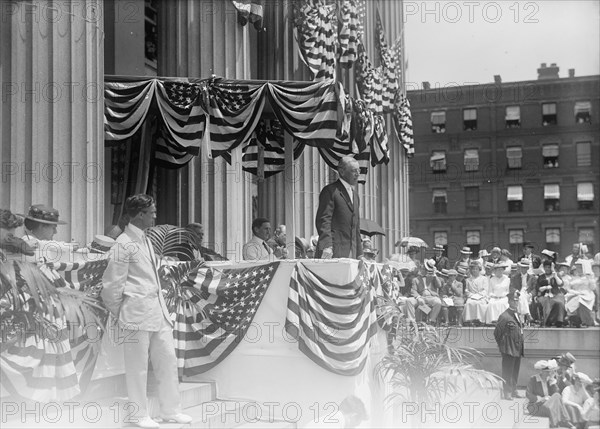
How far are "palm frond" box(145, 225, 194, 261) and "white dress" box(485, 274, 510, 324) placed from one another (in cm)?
1047

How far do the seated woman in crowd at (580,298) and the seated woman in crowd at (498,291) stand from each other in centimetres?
175

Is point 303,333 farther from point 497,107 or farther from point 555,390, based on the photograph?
point 497,107

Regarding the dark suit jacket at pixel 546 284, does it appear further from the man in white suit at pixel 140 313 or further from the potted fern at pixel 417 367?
the man in white suit at pixel 140 313

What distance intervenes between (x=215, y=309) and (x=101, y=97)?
4.15 m

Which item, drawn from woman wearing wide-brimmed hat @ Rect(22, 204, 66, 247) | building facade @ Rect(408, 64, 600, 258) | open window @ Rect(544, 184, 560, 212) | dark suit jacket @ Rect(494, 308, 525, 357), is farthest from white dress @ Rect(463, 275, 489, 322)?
open window @ Rect(544, 184, 560, 212)

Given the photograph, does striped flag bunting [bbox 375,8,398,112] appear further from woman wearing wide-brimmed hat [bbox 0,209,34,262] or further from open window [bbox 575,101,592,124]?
open window [bbox 575,101,592,124]

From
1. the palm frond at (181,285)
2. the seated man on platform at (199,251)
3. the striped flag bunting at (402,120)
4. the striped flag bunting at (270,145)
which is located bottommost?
the palm frond at (181,285)

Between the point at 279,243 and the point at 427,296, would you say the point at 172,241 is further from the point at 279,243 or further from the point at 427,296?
the point at 427,296

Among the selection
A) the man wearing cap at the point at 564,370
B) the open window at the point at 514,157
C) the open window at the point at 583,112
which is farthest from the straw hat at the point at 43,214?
the open window at the point at 583,112

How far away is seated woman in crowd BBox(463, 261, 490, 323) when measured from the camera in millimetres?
20328

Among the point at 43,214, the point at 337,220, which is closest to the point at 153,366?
the point at 43,214

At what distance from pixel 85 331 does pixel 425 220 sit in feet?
190

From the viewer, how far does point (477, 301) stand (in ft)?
66.7

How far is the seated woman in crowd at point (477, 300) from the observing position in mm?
20328
